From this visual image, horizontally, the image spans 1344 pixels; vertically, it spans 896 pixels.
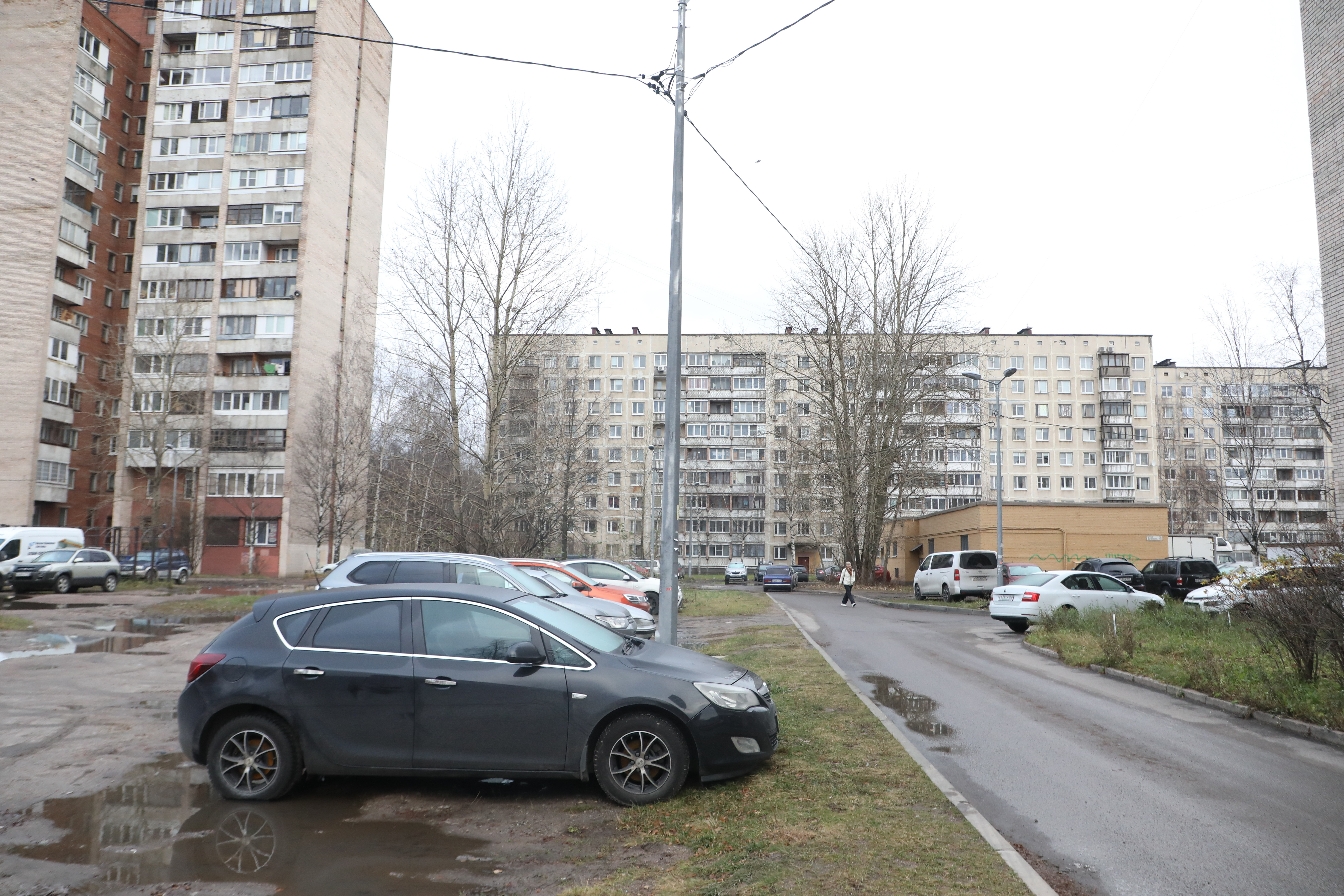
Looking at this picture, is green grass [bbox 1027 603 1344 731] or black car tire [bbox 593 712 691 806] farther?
green grass [bbox 1027 603 1344 731]

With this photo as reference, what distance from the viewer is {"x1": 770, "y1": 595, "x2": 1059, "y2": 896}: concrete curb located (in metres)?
4.55

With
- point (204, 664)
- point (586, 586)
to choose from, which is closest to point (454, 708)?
point (204, 664)

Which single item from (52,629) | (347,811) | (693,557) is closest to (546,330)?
(52,629)

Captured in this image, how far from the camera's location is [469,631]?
6438 mm

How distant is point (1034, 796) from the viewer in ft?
21.6

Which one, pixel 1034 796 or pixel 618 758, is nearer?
pixel 618 758

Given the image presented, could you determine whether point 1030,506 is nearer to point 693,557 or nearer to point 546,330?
point 546,330

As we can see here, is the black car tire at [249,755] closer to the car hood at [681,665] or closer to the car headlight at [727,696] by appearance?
the car hood at [681,665]

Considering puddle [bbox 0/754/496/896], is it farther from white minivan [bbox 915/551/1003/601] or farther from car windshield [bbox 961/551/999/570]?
car windshield [bbox 961/551/999/570]

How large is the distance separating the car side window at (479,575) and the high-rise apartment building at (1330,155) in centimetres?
1944

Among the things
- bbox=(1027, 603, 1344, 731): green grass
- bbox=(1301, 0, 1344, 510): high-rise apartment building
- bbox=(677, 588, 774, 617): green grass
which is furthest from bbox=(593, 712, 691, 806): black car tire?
bbox=(1301, 0, 1344, 510): high-rise apartment building

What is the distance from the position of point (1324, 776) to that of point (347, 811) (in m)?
7.84

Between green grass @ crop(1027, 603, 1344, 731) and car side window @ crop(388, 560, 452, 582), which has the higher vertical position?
car side window @ crop(388, 560, 452, 582)

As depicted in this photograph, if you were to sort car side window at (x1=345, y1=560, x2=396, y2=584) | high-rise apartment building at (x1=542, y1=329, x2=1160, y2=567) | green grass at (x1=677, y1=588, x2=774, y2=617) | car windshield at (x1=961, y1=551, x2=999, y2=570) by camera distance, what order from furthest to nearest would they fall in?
high-rise apartment building at (x1=542, y1=329, x2=1160, y2=567), car windshield at (x1=961, y1=551, x2=999, y2=570), green grass at (x1=677, y1=588, x2=774, y2=617), car side window at (x1=345, y1=560, x2=396, y2=584)
